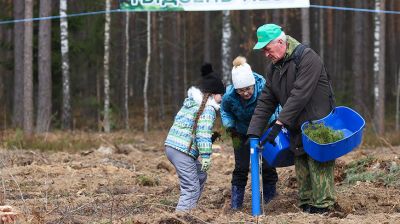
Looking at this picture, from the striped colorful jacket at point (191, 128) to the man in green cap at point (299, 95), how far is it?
0.44 metres

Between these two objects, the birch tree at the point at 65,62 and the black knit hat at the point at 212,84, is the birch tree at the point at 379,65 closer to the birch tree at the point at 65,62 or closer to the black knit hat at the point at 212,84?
the birch tree at the point at 65,62

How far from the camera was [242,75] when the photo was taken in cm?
777

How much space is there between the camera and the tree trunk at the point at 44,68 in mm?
22456

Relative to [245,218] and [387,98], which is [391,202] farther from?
[387,98]

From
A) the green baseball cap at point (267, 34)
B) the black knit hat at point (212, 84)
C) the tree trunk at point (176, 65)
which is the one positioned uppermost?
the green baseball cap at point (267, 34)

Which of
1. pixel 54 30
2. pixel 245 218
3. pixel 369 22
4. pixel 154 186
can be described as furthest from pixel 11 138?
pixel 369 22

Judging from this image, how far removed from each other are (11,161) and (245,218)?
6988 millimetres

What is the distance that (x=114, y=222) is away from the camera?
6559mm

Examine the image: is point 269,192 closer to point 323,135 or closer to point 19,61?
point 323,135

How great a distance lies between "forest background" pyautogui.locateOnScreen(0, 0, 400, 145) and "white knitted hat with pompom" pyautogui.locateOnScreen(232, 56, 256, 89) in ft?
16.2

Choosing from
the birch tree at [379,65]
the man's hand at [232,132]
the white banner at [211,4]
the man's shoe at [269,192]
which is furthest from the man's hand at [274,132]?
the birch tree at [379,65]

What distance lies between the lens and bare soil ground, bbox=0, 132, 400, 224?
6820mm

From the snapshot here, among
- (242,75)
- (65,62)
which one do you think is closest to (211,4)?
(242,75)

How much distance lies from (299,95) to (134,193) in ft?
12.2
